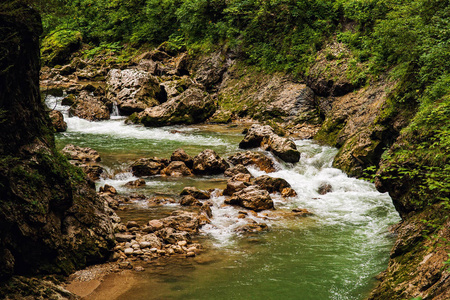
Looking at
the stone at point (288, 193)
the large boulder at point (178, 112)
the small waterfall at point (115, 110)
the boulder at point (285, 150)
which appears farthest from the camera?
the small waterfall at point (115, 110)

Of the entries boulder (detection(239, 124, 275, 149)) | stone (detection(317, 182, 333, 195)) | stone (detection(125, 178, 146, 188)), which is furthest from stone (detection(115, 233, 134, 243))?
boulder (detection(239, 124, 275, 149))

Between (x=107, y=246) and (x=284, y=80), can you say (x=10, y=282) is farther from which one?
(x=284, y=80)

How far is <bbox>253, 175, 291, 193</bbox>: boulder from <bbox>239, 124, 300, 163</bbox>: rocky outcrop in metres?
2.60

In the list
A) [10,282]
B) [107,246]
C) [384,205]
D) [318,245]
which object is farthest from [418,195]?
[10,282]

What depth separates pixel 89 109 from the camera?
68.9 ft

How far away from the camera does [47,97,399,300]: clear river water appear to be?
5.49 metres

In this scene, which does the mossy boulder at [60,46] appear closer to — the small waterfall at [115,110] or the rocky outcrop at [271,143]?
the small waterfall at [115,110]

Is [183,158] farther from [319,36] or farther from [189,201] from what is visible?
[319,36]

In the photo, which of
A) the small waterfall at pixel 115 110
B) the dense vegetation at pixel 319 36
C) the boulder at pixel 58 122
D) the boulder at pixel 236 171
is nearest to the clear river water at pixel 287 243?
the boulder at pixel 236 171

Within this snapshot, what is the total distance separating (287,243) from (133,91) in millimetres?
16773

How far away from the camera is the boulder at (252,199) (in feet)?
30.1

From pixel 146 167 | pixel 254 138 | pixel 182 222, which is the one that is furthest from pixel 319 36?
pixel 182 222

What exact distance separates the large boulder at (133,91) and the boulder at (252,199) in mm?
13310

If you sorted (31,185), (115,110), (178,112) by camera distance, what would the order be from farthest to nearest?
(115,110), (178,112), (31,185)
